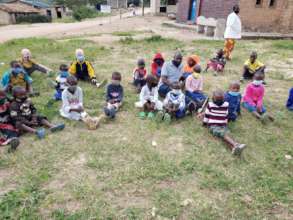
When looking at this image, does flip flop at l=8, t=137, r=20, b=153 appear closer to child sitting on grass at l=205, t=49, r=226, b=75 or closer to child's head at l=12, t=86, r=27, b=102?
child's head at l=12, t=86, r=27, b=102

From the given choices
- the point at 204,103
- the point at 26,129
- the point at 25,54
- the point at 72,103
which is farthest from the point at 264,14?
the point at 26,129

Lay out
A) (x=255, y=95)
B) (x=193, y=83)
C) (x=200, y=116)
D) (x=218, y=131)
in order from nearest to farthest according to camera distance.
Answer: (x=218, y=131)
(x=200, y=116)
(x=255, y=95)
(x=193, y=83)

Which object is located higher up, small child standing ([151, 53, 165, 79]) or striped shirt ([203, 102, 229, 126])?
small child standing ([151, 53, 165, 79])

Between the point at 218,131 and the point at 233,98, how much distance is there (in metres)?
0.81

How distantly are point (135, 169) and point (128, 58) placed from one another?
6.61m

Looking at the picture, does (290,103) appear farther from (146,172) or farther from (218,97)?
(146,172)

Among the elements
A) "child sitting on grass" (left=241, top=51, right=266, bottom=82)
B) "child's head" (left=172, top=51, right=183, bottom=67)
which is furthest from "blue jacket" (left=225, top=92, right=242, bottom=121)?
"child sitting on grass" (left=241, top=51, right=266, bottom=82)

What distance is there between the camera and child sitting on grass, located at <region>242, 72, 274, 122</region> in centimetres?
499

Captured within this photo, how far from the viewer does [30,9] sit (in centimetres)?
4309

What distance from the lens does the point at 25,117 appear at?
4.21 metres

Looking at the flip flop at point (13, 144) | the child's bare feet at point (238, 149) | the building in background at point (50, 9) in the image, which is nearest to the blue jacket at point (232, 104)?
the child's bare feet at point (238, 149)

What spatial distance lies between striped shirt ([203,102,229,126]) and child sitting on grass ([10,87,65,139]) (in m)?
2.49

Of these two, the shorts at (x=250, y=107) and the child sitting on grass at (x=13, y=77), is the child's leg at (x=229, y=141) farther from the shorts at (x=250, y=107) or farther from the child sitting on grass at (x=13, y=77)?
the child sitting on grass at (x=13, y=77)

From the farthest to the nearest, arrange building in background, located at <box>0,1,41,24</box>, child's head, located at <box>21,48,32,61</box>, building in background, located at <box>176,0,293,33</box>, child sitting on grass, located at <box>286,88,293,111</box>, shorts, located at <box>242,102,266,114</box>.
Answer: building in background, located at <box>0,1,41,24</box>, building in background, located at <box>176,0,293,33</box>, child's head, located at <box>21,48,32,61</box>, child sitting on grass, located at <box>286,88,293,111</box>, shorts, located at <box>242,102,266,114</box>
